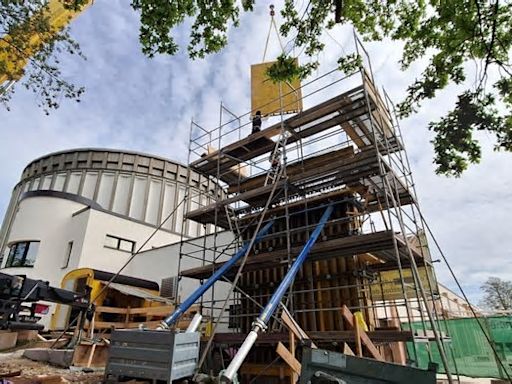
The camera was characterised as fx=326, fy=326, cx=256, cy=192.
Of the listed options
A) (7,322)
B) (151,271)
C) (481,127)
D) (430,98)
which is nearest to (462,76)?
(430,98)

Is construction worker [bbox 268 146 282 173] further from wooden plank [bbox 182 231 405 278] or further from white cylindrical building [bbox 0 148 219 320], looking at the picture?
white cylindrical building [bbox 0 148 219 320]

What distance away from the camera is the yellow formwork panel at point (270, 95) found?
1114cm

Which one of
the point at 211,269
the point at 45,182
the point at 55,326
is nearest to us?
the point at 211,269

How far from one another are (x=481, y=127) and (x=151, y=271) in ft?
52.8

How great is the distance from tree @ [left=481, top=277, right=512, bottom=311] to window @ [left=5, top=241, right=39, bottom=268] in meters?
49.9

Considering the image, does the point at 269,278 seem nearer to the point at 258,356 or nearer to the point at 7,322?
the point at 258,356

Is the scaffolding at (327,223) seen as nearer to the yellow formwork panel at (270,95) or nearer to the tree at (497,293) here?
the yellow formwork panel at (270,95)

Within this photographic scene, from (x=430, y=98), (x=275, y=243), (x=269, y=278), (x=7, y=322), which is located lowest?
(x=7, y=322)

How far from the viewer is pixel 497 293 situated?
141ft

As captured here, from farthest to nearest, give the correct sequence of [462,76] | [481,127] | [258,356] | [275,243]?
[275,243] < [258,356] < [462,76] < [481,127]

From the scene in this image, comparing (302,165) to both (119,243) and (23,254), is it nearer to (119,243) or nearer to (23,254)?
(119,243)

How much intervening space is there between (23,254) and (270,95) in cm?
1815

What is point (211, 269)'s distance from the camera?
9852 millimetres

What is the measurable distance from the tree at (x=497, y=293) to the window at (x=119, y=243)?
147 feet
